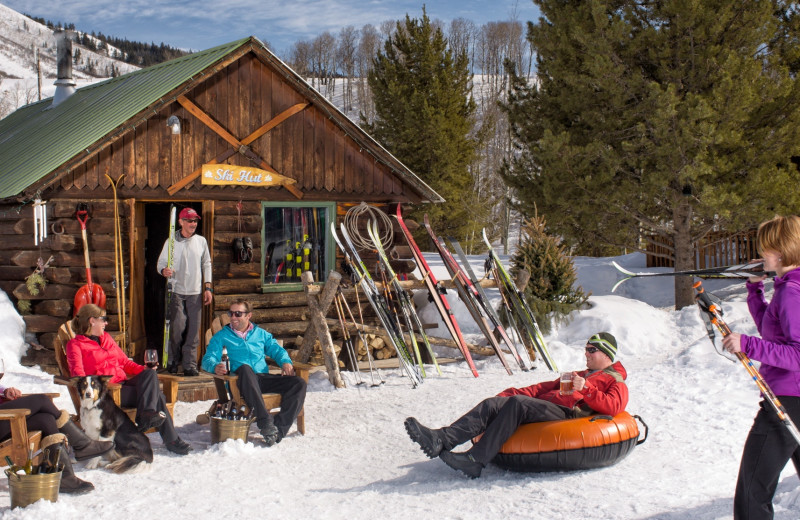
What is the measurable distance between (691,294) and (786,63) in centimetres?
464

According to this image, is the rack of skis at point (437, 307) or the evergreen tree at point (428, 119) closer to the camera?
the rack of skis at point (437, 307)

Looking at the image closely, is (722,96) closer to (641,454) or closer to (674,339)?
(674,339)

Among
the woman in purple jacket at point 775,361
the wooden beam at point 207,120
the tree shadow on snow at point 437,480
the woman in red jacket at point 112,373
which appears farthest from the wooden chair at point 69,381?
the woman in purple jacket at point 775,361

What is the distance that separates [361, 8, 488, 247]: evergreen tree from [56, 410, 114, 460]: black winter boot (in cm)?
1876

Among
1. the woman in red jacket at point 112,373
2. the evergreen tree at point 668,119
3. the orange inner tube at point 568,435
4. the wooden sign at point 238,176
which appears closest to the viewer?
the orange inner tube at point 568,435

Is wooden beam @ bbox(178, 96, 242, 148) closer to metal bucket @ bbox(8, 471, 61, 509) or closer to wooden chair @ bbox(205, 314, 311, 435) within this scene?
wooden chair @ bbox(205, 314, 311, 435)

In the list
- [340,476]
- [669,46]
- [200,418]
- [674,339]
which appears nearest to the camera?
[340,476]

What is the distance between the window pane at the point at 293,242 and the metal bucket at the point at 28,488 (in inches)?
227

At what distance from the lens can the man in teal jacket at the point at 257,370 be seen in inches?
244

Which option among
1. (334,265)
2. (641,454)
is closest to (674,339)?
(334,265)

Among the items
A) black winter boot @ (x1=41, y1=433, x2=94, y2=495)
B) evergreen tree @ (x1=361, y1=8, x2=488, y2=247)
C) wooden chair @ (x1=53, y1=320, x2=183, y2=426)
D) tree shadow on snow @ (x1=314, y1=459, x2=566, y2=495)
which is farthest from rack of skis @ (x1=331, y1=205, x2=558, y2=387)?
evergreen tree @ (x1=361, y1=8, x2=488, y2=247)

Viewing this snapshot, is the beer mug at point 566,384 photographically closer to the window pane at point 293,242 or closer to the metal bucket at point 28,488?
the metal bucket at point 28,488

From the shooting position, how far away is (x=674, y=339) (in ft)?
36.3

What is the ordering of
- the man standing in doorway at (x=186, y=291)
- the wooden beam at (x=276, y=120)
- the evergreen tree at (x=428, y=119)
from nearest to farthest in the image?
the man standing in doorway at (x=186, y=291) < the wooden beam at (x=276, y=120) < the evergreen tree at (x=428, y=119)
